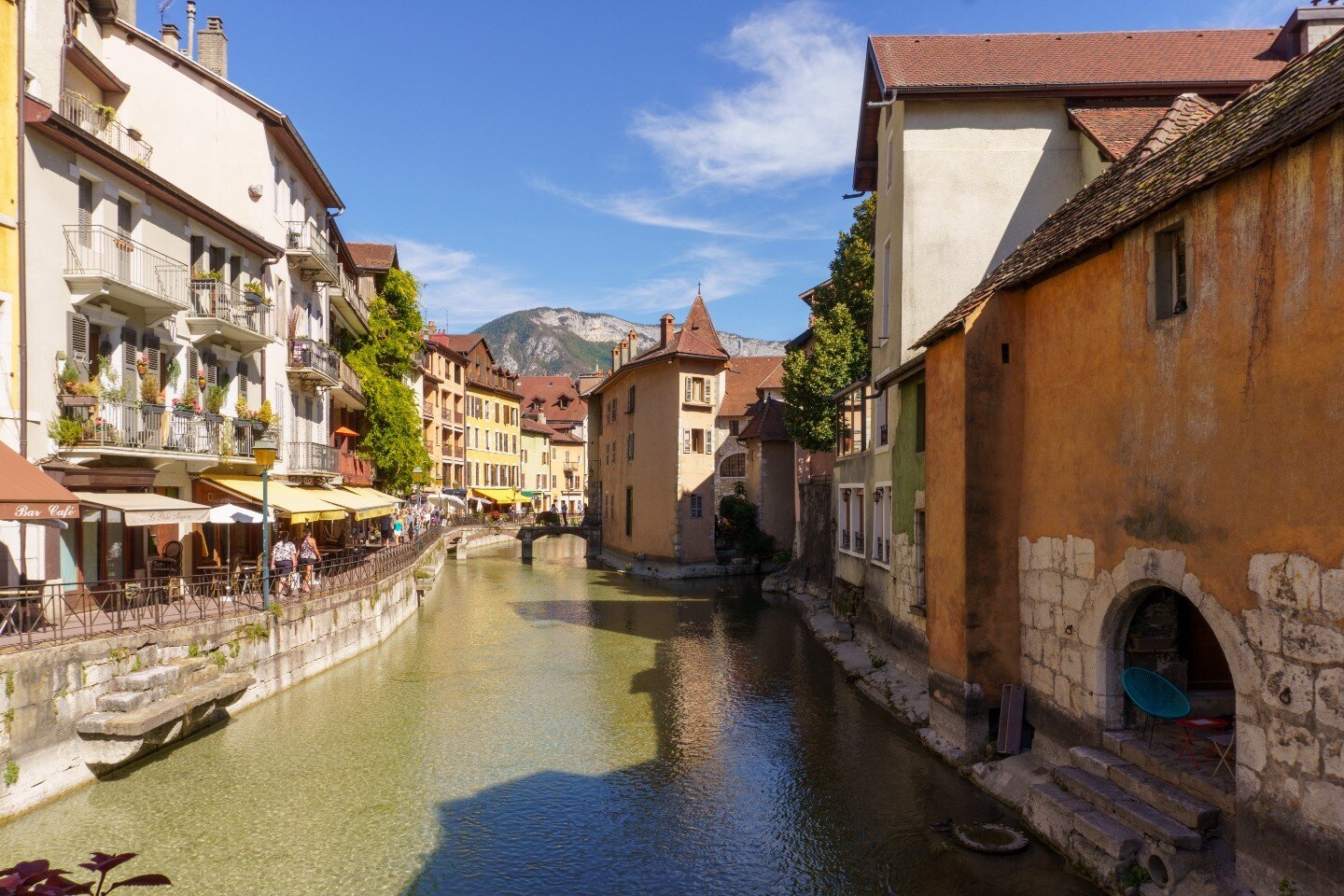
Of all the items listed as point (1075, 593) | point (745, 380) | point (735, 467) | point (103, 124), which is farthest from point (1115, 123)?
point (745, 380)

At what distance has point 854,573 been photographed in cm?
2578

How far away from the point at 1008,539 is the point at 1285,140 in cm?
694

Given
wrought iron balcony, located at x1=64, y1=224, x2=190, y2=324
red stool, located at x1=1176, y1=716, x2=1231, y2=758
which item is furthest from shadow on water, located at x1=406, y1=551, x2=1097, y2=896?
wrought iron balcony, located at x1=64, y1=224, x2=190, y2=324

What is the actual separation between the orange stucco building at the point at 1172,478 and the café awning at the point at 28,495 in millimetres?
13430

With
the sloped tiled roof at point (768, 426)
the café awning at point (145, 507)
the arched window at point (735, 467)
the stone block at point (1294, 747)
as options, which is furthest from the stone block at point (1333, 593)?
the arched window at point (735, 467)

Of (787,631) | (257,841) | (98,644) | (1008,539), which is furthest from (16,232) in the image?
(787,631)

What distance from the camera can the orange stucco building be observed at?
7719 millimetres

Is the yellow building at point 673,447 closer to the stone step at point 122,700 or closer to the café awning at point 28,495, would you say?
the stone step at point 122,700

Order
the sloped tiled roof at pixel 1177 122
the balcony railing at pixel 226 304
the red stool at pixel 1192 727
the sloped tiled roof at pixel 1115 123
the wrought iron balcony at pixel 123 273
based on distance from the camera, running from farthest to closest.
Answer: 1. the balcony railing at pixel 226 304
2. the sloped tiled roof at pixel 1115 123
3. the wrought iron balcony at pixel 123 273
4. the sloped tiled roof at pixel 1177 122
5. the red stool at pixel 1192 727

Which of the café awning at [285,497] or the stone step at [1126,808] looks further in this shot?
the café awning at [285,497]

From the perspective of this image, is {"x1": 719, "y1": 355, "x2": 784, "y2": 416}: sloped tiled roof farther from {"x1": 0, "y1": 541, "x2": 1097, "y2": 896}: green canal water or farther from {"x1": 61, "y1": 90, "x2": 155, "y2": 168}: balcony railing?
{"x1": 61, "y1": 90, "x2": 155, "y2": 168}: balcony railing

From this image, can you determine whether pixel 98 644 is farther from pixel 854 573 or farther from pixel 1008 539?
pixel 854 573

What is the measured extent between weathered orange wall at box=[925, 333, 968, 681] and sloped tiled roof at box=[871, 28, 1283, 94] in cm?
914

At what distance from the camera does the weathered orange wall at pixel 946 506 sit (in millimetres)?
13562
